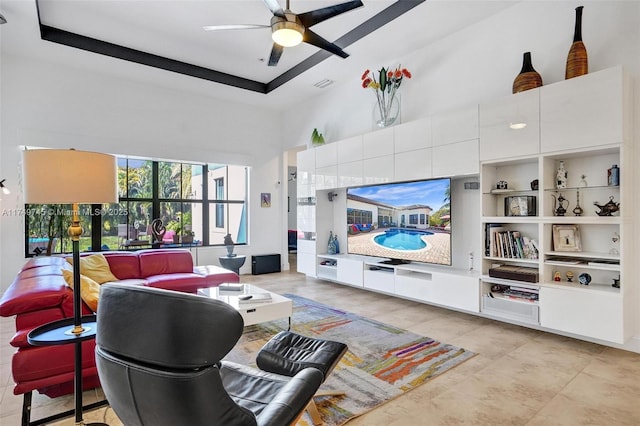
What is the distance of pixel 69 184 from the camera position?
171cm

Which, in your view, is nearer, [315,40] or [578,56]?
[578,56]

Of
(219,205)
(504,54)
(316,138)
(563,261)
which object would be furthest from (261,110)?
(563,261)

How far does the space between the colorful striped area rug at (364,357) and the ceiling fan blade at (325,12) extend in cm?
302

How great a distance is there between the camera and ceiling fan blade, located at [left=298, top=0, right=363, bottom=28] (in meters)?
3.04

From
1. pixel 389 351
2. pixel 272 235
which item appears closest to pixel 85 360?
pixel 389 351

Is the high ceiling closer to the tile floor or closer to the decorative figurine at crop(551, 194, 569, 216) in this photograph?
the decorative figurine at crop(551, 194, 569, 216)

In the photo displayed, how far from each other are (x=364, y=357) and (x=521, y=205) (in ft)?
7.42

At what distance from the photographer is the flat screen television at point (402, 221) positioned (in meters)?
4.18

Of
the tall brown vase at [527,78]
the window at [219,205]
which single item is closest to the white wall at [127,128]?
the window at [219,205]

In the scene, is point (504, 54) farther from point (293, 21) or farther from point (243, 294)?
point (243, 294)

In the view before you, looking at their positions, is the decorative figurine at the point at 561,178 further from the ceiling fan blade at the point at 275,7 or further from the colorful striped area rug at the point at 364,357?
the ceiling fan blade at the point at 275,7

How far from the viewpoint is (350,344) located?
317 cm

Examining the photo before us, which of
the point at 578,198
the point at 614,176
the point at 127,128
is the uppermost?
the point at 127,128

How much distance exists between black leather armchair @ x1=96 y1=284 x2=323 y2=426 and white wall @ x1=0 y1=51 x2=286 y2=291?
16.9ft
